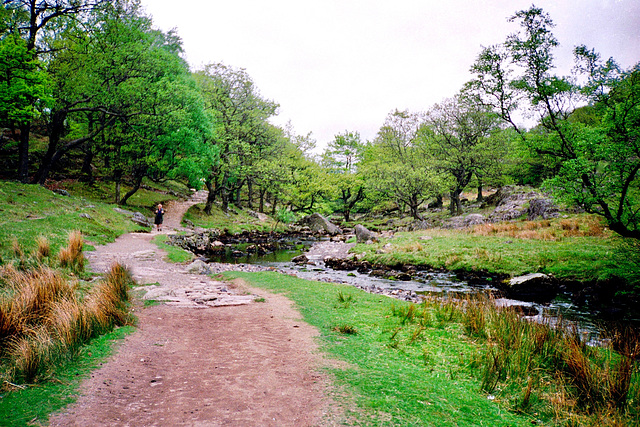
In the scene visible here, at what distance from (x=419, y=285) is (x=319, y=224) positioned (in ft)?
93.0

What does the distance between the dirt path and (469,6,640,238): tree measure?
1281 centimetres

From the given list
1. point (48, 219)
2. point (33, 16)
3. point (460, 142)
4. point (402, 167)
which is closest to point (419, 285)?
point (48, 219)

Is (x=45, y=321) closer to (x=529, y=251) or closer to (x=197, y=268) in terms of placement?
(x=197, y=268)

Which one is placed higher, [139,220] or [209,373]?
[139,220]

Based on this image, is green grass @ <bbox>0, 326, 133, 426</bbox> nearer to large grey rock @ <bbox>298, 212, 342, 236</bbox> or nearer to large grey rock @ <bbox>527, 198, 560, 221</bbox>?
large grey rock @ <bbox>527, 198, 560, 221</bbox>

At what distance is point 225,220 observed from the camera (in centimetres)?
3753

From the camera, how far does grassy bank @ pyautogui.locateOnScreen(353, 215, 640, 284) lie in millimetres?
13320

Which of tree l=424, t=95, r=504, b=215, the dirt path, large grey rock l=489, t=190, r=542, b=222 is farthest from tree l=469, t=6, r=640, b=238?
tree l=424, t=95, r=504, b=215

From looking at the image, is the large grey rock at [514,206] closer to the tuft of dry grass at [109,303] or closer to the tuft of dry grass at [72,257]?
the tuft of dry grass at [109,303]

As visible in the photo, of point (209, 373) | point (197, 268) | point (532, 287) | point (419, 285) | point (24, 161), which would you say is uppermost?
point (24, 161)

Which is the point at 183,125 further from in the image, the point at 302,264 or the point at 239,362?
the point at 239,362

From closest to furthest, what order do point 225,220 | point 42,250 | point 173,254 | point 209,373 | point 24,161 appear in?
1. point 209,373
2. point 42,250
3. point 173,254
4. point 24,161
5. point 225,220

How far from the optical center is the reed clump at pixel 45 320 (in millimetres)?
4066

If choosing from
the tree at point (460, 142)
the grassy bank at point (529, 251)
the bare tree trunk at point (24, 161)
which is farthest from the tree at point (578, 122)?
the bare tree trunk at point (24, 161)
